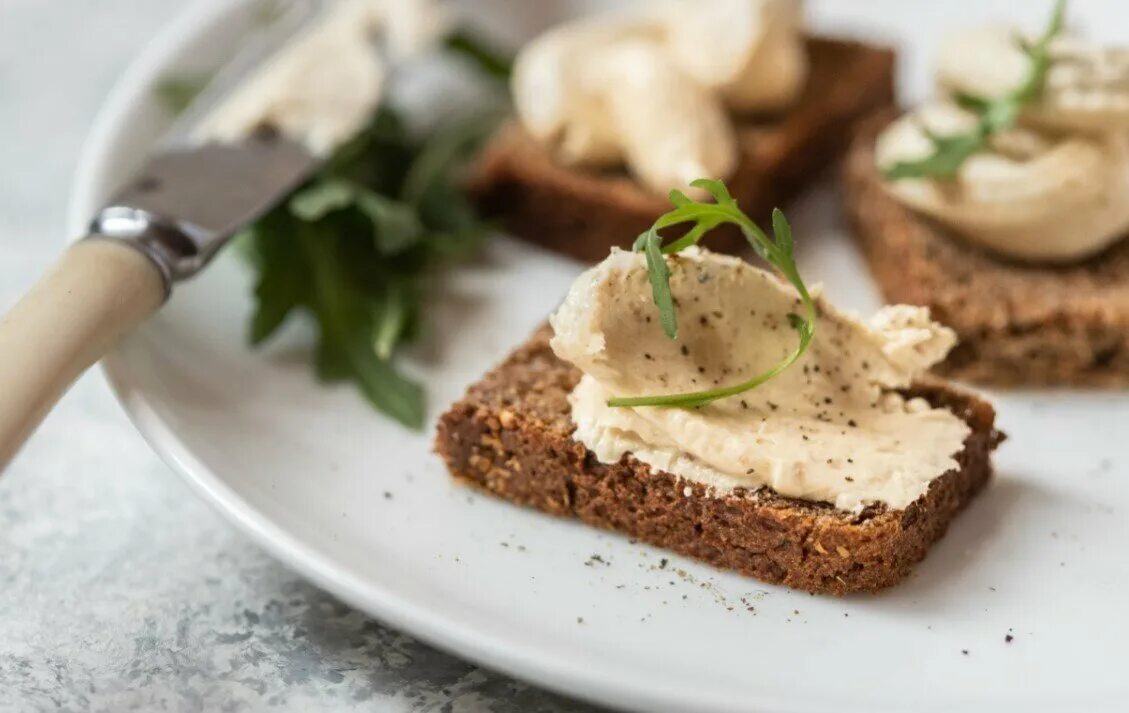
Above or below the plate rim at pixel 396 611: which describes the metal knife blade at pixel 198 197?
above

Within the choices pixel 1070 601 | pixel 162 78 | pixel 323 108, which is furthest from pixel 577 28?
pixel 1070 601

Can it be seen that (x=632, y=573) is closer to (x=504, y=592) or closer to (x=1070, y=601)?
(x=504, y=592)

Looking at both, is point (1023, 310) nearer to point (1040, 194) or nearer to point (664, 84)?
point (1040, 194)

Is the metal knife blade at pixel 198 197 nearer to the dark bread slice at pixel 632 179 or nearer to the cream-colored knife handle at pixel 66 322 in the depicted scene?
the cream-colored knife handle at pixel 66 322

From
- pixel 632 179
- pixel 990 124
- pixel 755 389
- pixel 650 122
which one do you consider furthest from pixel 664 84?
pixel 755 389

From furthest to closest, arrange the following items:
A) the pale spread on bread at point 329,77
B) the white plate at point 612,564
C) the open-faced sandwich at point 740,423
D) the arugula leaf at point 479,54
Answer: the arugula leaf at point 479,54 < the pale spread on bread at point 329,77 < the open-faced sandwich at point 740,423 < the white plate at point 612,564

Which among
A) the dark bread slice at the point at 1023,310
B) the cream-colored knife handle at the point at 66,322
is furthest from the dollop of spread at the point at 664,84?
the cream-colored knife handle at the point at 66,322

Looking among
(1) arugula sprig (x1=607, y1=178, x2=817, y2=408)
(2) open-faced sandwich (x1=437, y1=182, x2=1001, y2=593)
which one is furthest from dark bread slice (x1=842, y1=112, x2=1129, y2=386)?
(1) arugula sprig (x1=607, y1=178, x2=817, y2=408)

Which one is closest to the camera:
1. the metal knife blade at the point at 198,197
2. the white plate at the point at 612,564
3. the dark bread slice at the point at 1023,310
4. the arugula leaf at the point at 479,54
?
the white plate at the point at 612,564

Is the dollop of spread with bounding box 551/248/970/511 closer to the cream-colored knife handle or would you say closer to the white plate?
the white plate
